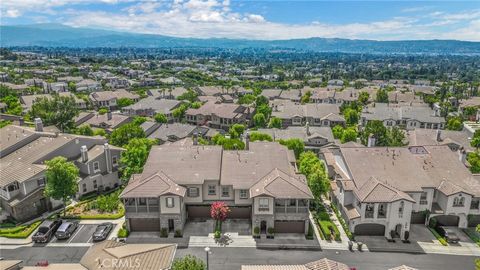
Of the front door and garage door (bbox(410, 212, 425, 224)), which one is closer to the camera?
the front door

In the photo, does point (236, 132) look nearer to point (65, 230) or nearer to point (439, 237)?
point (65, 230)

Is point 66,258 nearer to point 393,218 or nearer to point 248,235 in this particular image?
point 248,235

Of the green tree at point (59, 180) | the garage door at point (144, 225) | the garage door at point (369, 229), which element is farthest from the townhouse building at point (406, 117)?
the green tree at point (59, 180)

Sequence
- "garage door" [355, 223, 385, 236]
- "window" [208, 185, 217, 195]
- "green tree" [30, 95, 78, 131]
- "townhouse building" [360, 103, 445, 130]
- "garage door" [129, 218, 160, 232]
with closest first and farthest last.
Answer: "garage door" [355, 223, 385, 236]
"garage door" [129, 218, 160, 232]
"window" [208, 185, 217, 195]
"green tree" [30, 95, 78, 131]
"townhouse building" [360, 103, 445, 130]

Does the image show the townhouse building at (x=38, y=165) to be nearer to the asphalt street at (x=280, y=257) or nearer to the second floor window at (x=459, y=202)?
the asphalt street at (x=280, y=257)

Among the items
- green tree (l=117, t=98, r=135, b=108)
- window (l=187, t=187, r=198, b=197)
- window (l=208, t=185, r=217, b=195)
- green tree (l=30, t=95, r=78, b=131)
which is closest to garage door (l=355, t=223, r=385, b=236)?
window (l=208, t=185, r=217, b=195)

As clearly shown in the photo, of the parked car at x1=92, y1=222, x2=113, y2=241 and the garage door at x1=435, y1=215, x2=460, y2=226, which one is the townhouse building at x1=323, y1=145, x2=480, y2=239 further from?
the parked car at x1=92, y1=222, x2=113, y2=241
